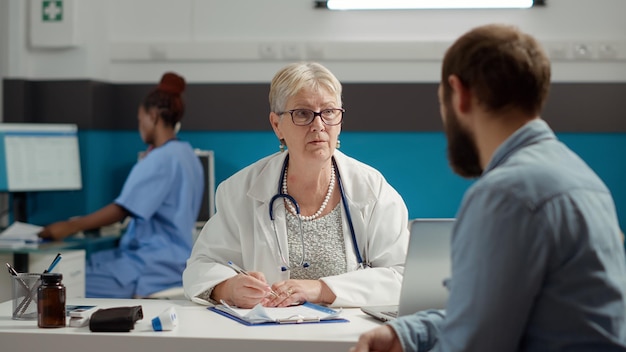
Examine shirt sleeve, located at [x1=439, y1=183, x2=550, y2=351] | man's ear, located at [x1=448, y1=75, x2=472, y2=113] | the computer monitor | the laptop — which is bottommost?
the computer monitor

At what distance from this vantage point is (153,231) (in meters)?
4.57

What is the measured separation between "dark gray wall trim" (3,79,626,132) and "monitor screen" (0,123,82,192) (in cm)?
24

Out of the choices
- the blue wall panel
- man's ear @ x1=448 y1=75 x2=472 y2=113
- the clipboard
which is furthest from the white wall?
man's ear @ x1=448 y1=75 x2=472 y2=113

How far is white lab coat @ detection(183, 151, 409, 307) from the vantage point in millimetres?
2646

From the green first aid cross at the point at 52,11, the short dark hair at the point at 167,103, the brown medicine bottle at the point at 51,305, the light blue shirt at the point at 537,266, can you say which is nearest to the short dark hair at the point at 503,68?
the light blue shirt at the point at 537,266

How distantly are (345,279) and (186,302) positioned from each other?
1.53 ft

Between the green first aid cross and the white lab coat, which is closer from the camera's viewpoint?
the white lab coat

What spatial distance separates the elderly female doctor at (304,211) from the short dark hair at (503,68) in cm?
111

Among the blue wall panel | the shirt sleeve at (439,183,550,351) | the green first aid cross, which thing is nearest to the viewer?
the shirt sleeve at (439,183,550,351)

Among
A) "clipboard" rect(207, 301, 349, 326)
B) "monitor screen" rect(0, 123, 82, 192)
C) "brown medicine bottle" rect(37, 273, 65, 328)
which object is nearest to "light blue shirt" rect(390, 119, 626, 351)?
"clipboard" rect(207, 301, 349, 326)

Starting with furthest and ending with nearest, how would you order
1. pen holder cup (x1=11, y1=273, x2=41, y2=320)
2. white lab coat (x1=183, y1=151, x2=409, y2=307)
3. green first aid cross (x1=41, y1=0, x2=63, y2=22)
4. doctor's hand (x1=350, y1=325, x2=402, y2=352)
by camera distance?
green first aid cross (x1=41, y1=0, x2=63, y2=22), white lab coat (x1=183, y1=151, x2=409, y2=307), pen holder cup (x1=11, y1=273, x2=41, y2=320), doctor's hand (x1=350, y1=325, x2=402, y2=352)

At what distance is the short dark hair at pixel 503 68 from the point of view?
1.49 metres

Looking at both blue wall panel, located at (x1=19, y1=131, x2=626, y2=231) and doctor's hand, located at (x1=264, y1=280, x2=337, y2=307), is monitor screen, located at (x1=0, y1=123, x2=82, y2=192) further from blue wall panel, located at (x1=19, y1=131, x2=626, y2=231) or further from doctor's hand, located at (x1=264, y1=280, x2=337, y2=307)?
doctor's hand, located at (x1=264, y1=280, x2=337, y2=307)

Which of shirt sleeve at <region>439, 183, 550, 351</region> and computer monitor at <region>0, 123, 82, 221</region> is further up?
shirt sleeve at <region>439, 183, 550, 351</region>
